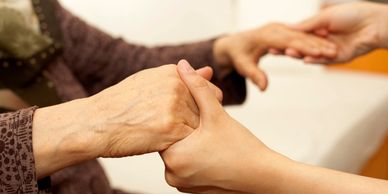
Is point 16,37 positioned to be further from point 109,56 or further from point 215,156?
point 215,156

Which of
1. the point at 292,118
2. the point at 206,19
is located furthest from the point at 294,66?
the point at 292,118

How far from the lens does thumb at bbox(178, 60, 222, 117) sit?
667mm

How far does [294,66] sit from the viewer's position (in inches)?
77.1

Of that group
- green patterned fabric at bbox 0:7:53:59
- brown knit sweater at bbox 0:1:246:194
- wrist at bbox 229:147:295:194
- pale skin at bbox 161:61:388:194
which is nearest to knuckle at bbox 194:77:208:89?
pale skin at bbox 161:61:388:194

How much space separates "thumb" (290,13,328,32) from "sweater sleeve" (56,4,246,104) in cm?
17

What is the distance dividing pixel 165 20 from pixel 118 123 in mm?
1129

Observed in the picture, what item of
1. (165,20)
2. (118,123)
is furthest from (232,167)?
(165,20)

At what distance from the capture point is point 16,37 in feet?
3.04

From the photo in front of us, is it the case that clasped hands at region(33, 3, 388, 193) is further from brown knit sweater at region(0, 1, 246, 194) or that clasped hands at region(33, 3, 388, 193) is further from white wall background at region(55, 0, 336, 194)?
white wall background at region(55, 0, 336, 194)

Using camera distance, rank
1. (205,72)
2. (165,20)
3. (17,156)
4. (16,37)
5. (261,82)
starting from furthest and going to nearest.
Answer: (165,20) → (261,82) → (16,37) → (205,72) → (17,156)

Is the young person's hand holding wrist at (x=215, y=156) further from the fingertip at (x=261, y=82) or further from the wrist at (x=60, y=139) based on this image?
the fingertip at (x=261, y=82)

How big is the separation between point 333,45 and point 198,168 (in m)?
0.61

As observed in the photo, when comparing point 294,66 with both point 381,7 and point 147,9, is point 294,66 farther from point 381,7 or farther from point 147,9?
point 381,7

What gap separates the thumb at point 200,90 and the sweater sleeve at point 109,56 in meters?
0.39
